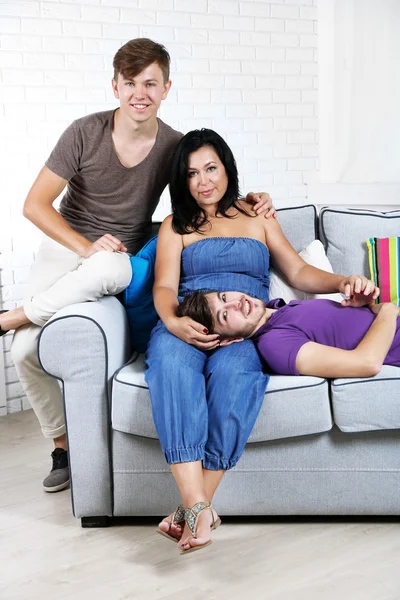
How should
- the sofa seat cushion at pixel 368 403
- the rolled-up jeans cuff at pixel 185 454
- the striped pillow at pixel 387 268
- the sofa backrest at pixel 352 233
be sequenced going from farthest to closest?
1. the sofa backrest at pixel 352 233
2. the striped pillow at pixel 387 268
3. the sofa seat cushion at pixel 368 403
4. the rolled-up jeans cuff at pixel 185 454

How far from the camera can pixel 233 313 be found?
7.31ft

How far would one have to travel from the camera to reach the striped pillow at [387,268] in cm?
272

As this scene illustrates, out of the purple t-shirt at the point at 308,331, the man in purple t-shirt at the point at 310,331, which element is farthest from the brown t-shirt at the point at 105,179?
the purple t-shirt at the point at 308,331

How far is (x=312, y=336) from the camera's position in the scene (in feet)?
7.41

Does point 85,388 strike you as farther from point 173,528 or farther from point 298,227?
point 298,227

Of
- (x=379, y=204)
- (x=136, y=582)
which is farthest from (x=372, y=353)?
(x=379, y=204)

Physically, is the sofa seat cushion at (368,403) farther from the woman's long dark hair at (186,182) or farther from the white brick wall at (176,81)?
the white brick wall at (176,81)

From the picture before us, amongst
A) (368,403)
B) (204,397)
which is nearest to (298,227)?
(368,403)

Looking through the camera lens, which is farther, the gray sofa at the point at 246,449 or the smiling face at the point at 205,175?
the smiling face at the point at 205,175

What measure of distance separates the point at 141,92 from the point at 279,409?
120cm

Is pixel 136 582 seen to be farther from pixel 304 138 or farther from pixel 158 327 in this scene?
Answer: pixel 304 138

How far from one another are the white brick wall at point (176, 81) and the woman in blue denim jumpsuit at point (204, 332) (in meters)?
1.13

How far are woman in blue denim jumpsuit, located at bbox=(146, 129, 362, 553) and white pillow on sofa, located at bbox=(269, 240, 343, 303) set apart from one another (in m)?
0.04

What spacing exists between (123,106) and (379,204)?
1946 millimetres
